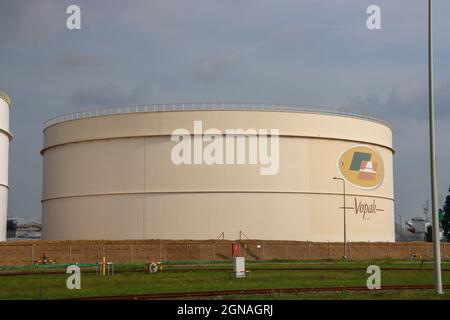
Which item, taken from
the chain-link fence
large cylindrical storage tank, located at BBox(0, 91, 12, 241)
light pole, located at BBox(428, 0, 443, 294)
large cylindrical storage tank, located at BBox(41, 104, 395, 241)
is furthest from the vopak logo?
light pole, located at BBox(428, 0, 443, 294)

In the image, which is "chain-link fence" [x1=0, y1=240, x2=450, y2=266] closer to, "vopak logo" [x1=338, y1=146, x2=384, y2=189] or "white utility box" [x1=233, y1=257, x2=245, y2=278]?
"vopak logo" [x1=338, y1=146, x2=384, y2=189]

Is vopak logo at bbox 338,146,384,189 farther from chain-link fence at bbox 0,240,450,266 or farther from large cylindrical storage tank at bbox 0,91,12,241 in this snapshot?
large cylindrical storage tank at bbox 0,91,12,241

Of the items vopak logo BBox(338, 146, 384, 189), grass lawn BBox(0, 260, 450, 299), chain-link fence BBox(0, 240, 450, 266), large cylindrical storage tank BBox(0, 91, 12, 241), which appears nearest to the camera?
grass lawn BBox(0, 260, 450, 299)

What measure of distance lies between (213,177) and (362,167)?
16.1 m

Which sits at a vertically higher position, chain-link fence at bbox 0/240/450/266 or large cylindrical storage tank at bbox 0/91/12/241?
large cylindrical storage tank at bbox 0/91/12/241

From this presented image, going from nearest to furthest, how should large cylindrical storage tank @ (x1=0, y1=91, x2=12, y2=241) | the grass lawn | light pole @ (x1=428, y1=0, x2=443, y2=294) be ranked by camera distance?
light pole @ (x1=428, y1=0, x2=443, y2=294)
the grass lawn
large cylindrical storage tank @ (x1=0, y1=91, x2=12, y2=241)

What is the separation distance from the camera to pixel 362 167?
6850 cm

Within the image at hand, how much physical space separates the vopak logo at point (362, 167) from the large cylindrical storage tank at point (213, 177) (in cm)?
14

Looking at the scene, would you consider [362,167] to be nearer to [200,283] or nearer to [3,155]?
[3,155]

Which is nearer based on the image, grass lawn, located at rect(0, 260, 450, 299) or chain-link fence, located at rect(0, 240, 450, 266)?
grass lawn, located at rect(0, 260, 450, 299)

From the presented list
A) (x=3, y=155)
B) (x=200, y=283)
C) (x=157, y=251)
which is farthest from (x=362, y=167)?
(x=200, y=283)

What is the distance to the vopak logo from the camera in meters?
66.9

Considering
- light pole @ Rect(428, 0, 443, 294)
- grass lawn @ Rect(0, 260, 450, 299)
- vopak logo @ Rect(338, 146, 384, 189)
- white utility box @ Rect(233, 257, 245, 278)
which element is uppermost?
vopak logo @ Rect(338, 146, 384, 189)

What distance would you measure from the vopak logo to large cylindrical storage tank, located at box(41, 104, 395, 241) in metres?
0.14
